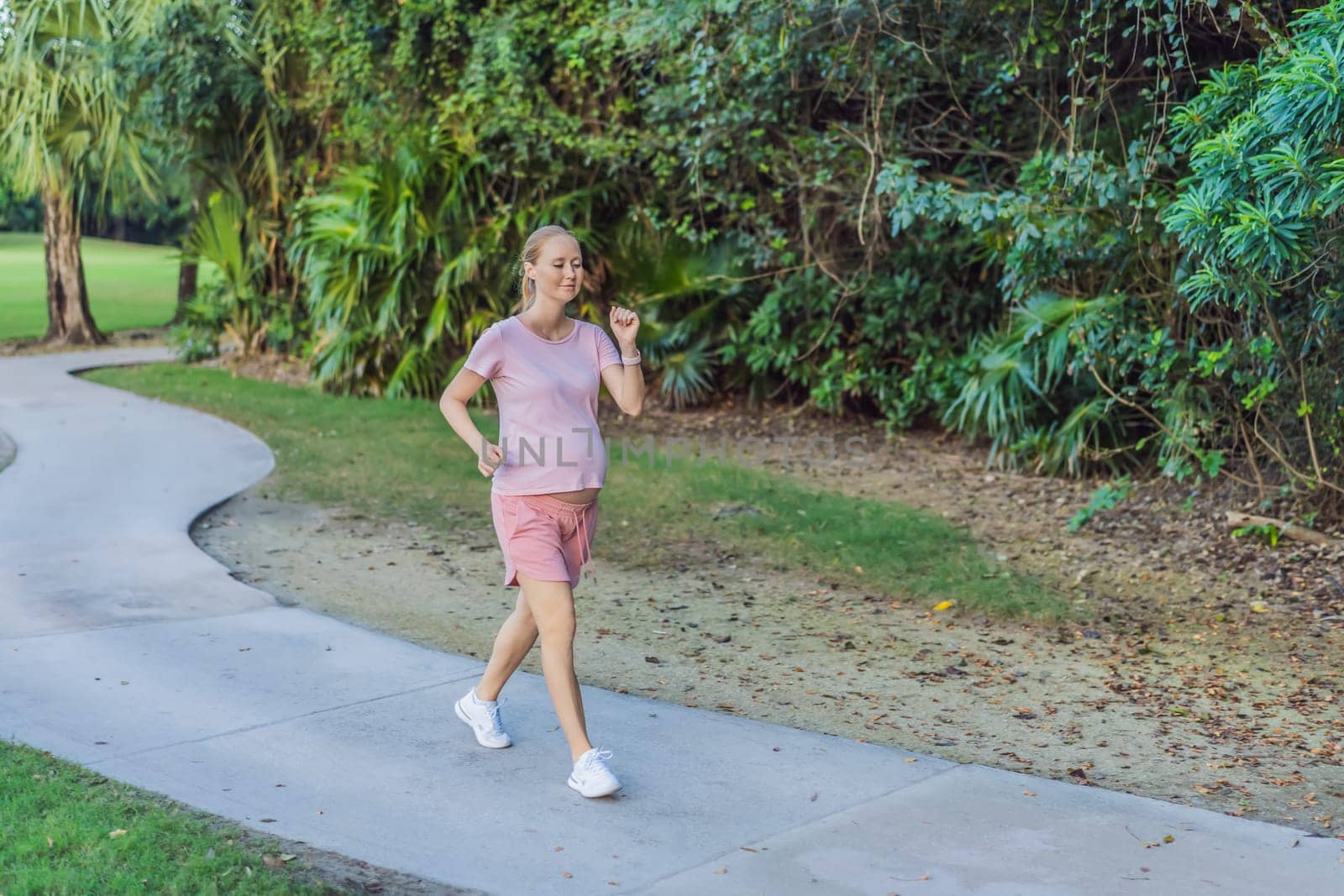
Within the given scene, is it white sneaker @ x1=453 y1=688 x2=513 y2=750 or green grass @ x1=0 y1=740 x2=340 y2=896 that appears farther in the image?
white sneaker @ x1=453 y1=688 x2=513 y2=750

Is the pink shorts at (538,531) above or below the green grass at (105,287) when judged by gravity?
above

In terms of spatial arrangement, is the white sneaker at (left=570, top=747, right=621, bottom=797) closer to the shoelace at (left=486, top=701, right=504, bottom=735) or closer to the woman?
the woman

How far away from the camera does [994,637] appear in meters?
6.42

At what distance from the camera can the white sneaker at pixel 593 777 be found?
414 cm

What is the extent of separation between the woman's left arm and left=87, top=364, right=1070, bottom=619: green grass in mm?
3118

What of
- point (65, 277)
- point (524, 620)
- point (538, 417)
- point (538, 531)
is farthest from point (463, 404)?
point (65, 277)

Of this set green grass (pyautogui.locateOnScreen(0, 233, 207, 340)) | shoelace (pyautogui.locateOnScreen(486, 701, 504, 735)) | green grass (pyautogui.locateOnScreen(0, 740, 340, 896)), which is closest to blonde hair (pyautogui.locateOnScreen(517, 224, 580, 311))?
shoelace (pyautogui.locateOnScreen(486, 701, 504, 735))

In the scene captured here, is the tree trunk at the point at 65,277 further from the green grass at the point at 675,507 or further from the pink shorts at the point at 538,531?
the pink shorts at the point at 538,531

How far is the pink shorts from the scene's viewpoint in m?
4.25

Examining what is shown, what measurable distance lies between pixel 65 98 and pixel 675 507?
11235 millimetres

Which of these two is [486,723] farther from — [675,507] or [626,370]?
[675,507]

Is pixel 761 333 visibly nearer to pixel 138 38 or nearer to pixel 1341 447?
pixel 1341 447

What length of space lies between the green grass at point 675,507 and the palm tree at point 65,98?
17.4 feet

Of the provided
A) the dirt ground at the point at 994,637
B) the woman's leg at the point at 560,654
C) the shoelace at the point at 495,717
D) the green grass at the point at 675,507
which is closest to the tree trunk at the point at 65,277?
the green grass at the point at 675,507
